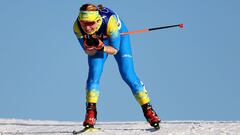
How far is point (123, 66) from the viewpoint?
31.9ft

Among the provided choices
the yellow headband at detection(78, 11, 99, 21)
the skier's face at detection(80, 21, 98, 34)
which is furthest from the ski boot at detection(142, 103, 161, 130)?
the yellow headband at detection(78, 11, 99, 21)

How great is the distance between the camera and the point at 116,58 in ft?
32.2

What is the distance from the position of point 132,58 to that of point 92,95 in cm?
84

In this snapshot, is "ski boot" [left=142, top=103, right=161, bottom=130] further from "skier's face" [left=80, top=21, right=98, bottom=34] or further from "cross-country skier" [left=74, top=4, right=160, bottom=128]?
"skier's face" [left=80, top=21, right=98, bottom=34]

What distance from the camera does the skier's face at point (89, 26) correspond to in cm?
940

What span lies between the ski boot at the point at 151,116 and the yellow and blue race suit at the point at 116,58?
0.09 meters

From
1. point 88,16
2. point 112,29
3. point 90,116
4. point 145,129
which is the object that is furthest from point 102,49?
point 145,129

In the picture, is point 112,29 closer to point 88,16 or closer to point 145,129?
point 88,16

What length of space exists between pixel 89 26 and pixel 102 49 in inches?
15.8

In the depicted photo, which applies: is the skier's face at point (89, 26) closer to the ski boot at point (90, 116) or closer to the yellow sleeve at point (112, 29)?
the yellow sleeve at point (112, 29)

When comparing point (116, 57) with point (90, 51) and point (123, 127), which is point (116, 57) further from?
point (123, 127)

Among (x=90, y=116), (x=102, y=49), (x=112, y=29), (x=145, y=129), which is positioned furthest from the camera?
(x=145, y=129)

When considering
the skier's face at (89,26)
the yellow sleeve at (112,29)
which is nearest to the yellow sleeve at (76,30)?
the skier's face at (89,26)

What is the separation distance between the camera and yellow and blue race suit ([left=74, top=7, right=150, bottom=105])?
9.56m
